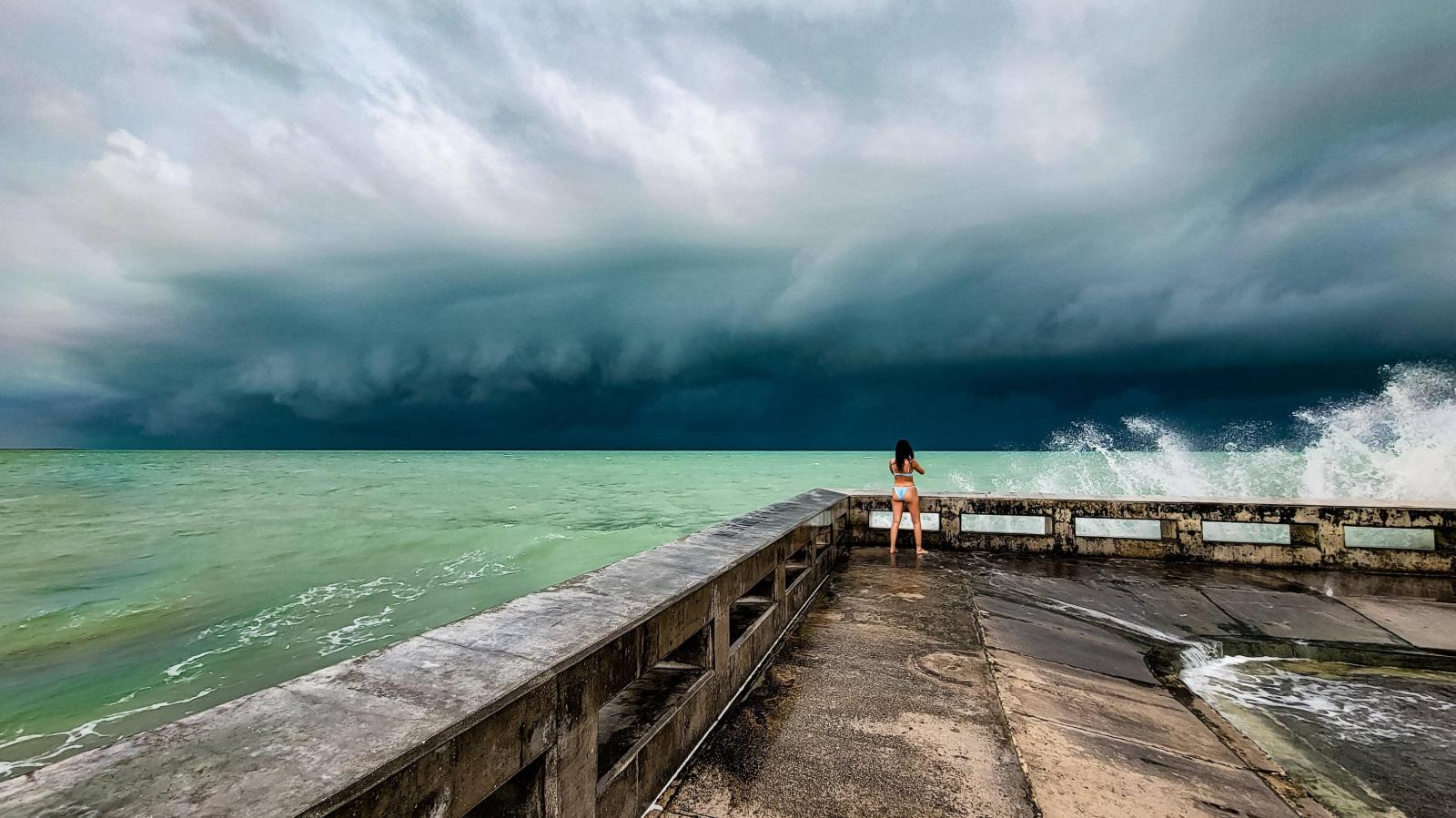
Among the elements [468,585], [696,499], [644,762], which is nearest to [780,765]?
[644,762]

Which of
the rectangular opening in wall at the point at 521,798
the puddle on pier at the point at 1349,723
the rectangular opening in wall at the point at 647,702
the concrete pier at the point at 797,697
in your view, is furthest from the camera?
the puddle on pier at the point at 1349,723

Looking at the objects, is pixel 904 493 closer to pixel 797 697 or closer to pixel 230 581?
pixel 797 697

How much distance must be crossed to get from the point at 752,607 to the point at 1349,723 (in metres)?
4.06

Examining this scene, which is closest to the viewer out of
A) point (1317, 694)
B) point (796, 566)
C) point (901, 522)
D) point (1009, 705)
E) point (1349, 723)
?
point (1009, 705)

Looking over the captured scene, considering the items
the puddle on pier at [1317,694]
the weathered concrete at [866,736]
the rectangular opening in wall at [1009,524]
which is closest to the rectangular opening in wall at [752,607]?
the weathered concrete at [866,736]

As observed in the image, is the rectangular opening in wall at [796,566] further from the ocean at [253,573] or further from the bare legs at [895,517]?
the ocean at [253,573]

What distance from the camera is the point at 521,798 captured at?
1.99m

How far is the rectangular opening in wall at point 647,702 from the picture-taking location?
2.70m

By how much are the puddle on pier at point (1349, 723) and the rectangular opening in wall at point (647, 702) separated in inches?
131

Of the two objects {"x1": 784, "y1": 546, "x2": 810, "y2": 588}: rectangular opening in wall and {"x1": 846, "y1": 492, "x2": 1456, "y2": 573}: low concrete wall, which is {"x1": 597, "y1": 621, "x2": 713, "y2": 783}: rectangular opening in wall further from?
{"x1": 846, "y1": 492, "x2": 1456, "y2": 573}: low concrete wall

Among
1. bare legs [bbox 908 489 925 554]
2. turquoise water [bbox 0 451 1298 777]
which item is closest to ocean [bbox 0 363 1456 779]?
turquoise water [bbox 0 451 1298 777]

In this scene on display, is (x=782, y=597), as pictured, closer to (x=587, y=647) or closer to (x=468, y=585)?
(x=587, y=647)

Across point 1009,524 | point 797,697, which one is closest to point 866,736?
point 797,697

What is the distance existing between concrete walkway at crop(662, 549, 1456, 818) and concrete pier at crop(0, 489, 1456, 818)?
0.8 inches
